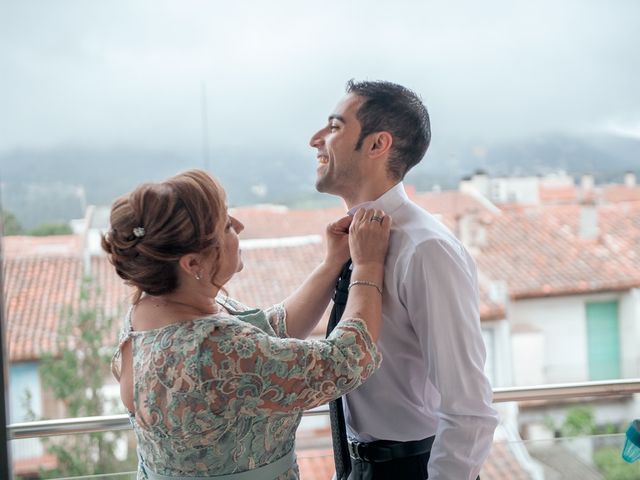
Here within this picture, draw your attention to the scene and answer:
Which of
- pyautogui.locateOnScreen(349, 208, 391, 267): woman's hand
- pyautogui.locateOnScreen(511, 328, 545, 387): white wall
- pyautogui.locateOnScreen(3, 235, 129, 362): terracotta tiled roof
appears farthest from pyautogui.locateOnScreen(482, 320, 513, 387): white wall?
pyautogui.locateOnScreen(349, 208, 391, 267): woman's hand

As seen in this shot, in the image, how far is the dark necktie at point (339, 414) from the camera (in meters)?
1.50

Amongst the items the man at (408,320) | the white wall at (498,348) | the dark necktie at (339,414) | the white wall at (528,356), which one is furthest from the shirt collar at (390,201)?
the white wall at (528,356)

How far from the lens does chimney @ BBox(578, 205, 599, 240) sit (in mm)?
5360

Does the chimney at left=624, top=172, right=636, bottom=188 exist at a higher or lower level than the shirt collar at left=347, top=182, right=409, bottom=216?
lower

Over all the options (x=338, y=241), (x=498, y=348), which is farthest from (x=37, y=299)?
(x=338, y=241)

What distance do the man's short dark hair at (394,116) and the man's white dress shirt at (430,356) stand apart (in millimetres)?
109

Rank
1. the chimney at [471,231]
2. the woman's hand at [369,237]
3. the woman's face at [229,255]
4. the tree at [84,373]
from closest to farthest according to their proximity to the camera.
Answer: the woman's face at [229,255], the woman's hand at [369,237], the tree at [84,373], the chimney at [471,231]

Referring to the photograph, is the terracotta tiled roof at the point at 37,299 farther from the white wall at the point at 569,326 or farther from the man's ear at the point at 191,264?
the man's ear at the point at 191,264

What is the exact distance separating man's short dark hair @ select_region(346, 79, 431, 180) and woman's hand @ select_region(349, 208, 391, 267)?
0.16m

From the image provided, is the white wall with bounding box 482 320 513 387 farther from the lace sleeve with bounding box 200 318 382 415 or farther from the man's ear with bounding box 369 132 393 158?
the lace sleeve with bounding box 200 318 382 415

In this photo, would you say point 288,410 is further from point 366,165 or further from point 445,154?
point 445,154

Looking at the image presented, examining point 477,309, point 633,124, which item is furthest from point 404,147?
point 633,124

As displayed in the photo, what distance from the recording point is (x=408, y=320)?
4.73ft

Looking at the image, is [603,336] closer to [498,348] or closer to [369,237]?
[498,348]
